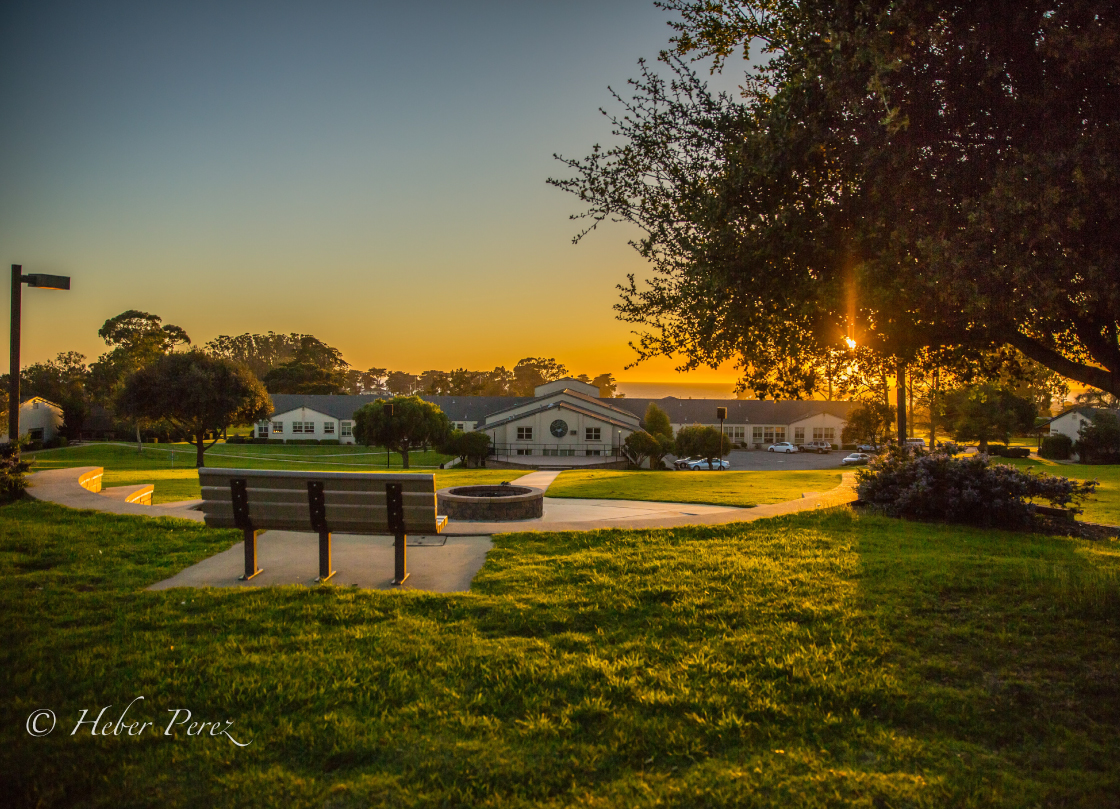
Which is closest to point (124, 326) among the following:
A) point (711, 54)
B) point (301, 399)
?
point (301, 399)

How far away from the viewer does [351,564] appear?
253 inches

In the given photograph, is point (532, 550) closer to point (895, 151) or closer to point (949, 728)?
point (949, 728)

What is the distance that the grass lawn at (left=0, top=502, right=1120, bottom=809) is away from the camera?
8.79 feet

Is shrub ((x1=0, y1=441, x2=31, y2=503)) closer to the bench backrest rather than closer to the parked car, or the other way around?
the bench backrest

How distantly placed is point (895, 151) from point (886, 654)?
3629 millimetres

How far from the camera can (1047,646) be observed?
13.7 ft

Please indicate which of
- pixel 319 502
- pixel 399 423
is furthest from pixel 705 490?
pixel 399 423

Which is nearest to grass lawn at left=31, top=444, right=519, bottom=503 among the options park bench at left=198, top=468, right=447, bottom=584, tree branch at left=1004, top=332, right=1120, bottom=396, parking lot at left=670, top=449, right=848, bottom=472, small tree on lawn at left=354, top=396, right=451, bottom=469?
small tree on lawn at left=354, top=396, right=451, bottom=469

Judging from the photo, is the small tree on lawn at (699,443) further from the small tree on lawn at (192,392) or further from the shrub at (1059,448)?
the small tree on lawn at (192,392)

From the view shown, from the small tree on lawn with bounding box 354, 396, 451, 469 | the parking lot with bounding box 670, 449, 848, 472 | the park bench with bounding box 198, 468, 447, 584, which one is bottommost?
the parking lot with bounding box 670, 449, 848, 472

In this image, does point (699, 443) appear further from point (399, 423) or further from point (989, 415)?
point (989, 415)

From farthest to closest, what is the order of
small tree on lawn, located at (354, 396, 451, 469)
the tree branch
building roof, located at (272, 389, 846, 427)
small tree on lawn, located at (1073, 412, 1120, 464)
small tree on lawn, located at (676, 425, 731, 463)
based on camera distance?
building roof, located at (272, 389, 846, 427) → small tree on lawn, located at (676, 425, 731, 463) → small tree on lawn, located at (1073, 412, 1120, 464) → small tree on lawn, located at (354, 396, 451, 469) → the tree branch

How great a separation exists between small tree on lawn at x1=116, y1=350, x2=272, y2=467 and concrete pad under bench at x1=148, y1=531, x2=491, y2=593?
3104cm

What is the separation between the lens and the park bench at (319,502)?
5535mm
